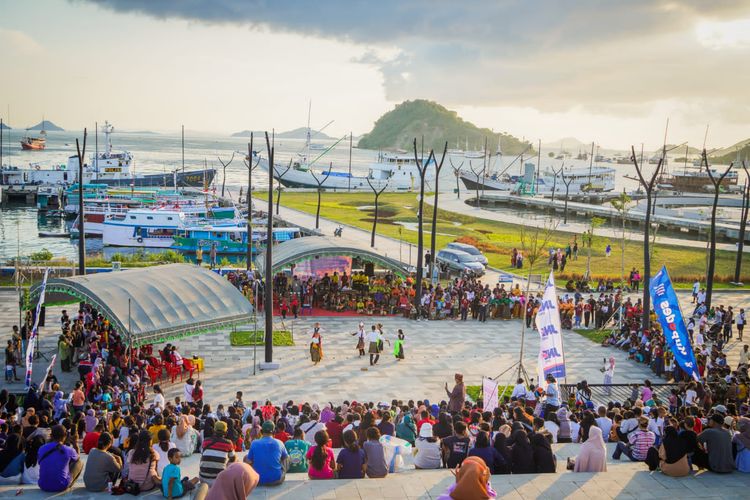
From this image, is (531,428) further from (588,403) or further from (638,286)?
(638,286)

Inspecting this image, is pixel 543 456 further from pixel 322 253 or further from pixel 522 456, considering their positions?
pixel 322 253

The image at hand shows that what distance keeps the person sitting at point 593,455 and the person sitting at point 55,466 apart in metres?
8.23

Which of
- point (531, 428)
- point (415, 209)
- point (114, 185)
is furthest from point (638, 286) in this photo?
point (114, 185)

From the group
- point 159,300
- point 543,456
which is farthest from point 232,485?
point 159,300

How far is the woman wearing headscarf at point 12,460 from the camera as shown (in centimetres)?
1032

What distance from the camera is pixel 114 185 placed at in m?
87.4

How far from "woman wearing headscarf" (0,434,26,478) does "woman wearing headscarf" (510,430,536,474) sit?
26.2 feet

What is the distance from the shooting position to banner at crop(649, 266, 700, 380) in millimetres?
17587

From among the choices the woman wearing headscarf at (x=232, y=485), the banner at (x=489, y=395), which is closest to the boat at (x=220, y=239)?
the banner at (x=489, y=395)

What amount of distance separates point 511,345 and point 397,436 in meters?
12.8

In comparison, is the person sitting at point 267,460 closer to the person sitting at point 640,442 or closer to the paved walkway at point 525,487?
the paved walkway at point 525,487

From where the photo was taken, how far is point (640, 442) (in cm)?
1248

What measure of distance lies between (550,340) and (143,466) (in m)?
10.3

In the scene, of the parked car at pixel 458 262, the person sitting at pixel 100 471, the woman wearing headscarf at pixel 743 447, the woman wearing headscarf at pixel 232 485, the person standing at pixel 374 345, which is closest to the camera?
the woman wearing headscarf at pixel 232 485
